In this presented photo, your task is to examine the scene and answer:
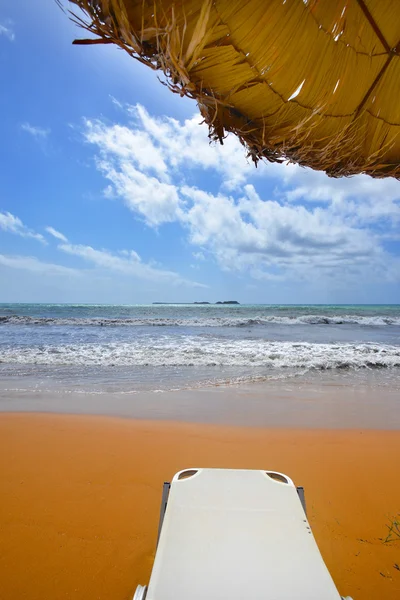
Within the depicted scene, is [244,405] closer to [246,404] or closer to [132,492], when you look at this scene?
[246,404]

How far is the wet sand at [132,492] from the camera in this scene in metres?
1.95

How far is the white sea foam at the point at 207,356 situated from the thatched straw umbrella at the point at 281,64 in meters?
6.90

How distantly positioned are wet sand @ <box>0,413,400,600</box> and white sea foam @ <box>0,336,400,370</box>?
3.96m

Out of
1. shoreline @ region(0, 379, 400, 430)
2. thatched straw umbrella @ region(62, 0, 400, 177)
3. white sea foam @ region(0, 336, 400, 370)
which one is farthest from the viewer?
white sea foam @ region(0, 336, 400, 370)

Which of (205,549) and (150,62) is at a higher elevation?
(150,62)

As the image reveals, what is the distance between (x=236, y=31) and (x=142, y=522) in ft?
9.21

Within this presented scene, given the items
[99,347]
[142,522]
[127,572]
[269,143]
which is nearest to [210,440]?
[142,522]

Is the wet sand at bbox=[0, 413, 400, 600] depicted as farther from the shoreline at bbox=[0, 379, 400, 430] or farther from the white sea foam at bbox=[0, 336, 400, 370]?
the white sea foam at bbox=[0, 336, 400, 370]

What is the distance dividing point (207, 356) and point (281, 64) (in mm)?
8228

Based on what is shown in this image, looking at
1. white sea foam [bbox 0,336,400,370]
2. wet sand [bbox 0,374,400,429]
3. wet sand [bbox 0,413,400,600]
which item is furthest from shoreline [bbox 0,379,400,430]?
white sea foam [bbox 0,336,400,370]

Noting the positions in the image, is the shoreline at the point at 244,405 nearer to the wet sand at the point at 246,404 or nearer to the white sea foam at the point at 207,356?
the wet sand at the point at 246,404

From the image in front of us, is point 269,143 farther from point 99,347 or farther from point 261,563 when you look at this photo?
point 99,347

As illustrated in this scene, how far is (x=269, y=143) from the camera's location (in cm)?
143

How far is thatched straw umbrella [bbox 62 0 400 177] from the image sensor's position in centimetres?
102
